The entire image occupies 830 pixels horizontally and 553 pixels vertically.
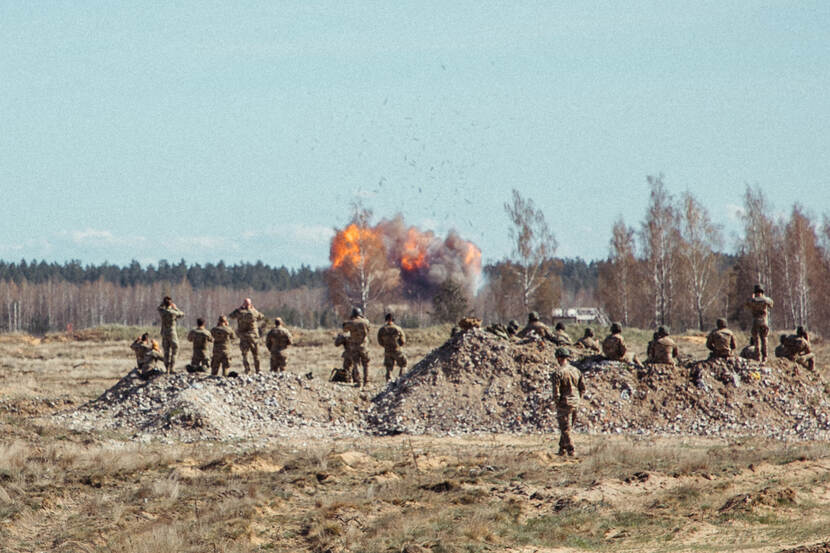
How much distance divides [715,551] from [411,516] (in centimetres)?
447

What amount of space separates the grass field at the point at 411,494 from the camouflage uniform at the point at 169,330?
21.7 ft

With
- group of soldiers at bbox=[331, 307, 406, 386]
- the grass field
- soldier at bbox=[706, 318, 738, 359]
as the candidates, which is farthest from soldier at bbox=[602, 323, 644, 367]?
group of soldiers at bbox=[331, 307, 406, 386]

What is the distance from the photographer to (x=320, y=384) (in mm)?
28859

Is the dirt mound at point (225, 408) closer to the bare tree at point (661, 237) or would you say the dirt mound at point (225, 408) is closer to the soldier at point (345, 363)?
the soldier at point (345, 363)

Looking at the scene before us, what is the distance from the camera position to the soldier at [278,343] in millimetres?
30938

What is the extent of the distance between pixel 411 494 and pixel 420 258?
7176 centimetres

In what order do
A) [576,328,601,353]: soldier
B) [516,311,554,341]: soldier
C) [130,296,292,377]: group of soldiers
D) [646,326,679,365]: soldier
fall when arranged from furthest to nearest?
1. [576,328,601,353]: soldier
2. [516,311,554,341]: soldier
3. [130,296,292,377]: group of soldiers
4. [646,326,679,365]: soldier

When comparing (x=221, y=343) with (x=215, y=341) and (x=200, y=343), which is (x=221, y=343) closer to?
(x=215, y=341)

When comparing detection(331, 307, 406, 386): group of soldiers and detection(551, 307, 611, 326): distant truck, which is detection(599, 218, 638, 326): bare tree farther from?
detection(331, 307, 406, 386): group of soldiers

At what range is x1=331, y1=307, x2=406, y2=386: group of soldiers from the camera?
31.2 metres

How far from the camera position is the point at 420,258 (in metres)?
89.2

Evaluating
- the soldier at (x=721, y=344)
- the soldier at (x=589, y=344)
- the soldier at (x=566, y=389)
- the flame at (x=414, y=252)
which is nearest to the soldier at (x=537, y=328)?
the soldier at (x=589, y=344)

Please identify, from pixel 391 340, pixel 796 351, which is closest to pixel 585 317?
pixel 391 340

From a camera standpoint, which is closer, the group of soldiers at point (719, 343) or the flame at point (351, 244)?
the group of soldiers at point (719, 343)
